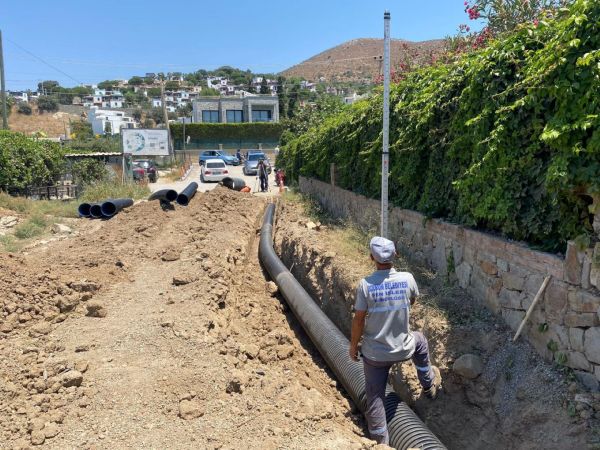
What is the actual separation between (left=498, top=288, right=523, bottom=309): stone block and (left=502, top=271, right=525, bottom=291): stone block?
50mm

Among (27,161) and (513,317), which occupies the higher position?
(27,161)

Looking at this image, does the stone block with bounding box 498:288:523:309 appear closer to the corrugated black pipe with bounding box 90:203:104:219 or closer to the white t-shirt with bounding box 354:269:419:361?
the white t-shirt with bounding box 354:269:419:361

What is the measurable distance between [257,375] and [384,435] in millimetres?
1571

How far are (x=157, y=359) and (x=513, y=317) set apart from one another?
12.5 ft

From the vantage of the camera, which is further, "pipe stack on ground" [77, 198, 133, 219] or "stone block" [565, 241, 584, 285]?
"pipe stack on ground" [77, 198, 133, 219]

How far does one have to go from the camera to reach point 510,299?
16.6 feet

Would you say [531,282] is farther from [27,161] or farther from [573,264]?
[27,161]

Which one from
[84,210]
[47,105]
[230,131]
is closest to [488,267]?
[84,210]

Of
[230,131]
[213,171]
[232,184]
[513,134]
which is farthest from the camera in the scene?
[230,131]

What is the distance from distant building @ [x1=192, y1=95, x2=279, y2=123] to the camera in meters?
68.4

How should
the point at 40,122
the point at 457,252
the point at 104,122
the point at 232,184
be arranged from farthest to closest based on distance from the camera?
the point at 40,122 < the point at 104,122 < the point at 232,184 < the point at 457,252

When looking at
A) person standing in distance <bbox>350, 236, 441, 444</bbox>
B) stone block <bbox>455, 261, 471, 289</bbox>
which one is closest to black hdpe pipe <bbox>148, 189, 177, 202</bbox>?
stone block <bbox>455, 261, 471, 289</bbox>

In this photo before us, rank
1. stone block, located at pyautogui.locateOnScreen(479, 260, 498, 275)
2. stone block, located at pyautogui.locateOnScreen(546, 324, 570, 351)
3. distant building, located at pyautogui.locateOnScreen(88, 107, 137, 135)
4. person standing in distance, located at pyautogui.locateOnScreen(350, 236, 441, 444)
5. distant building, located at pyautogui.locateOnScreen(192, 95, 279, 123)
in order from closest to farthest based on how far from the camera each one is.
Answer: person standing in distance, located at pyautogui.locateOnScreen(350, 236, 441, 444) → stone block, located at pyautogui.locateOnScreen(546, 324, 570, 351) → stone block, located at pyautogui.locateOnScreen(479, 260, 498, 275) → distant building, located at pyautogui.locateOnScreen(192, 95, 279, 123) → distant building, located at pyautogui.locateOnScreen(88, 107, 137, 135)

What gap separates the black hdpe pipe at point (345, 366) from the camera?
4164mm
